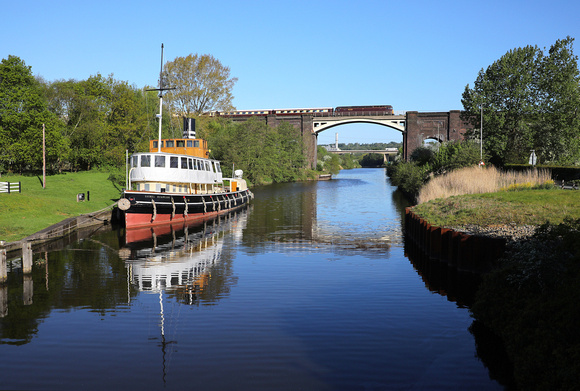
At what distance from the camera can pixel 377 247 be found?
86.7 feet

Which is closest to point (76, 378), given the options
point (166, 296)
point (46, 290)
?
point (166, 296)

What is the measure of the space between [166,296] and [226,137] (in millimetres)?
64590

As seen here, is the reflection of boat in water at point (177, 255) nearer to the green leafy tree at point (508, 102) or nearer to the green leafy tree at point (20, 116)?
the green leafy tree at point (20, 116)

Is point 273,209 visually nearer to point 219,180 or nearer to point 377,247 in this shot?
point 219,180

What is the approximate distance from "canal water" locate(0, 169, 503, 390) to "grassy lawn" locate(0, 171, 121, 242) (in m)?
2.87

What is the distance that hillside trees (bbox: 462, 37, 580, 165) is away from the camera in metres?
53.6

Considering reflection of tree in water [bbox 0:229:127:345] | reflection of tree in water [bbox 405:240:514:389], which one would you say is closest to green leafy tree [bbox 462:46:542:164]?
reflection of tree in water [bbox 405:240:514:389]

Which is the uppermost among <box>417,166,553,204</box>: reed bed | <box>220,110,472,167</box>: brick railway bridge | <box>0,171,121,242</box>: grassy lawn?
<box>220,110,472,167</box>: brick railway bridge

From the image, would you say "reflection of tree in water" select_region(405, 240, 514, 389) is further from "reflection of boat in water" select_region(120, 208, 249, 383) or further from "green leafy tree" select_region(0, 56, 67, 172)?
"green leafy tree" select_region(0, 56, 67, 172)

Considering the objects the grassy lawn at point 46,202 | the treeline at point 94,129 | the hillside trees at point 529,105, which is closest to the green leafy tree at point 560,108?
the hillside trees at point 529,105

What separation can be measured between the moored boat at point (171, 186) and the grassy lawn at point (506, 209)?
17246 mm

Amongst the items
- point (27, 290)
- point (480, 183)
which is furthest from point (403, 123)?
point (27, 290)

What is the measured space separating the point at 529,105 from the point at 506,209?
38747mm

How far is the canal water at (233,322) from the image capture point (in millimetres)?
10383
